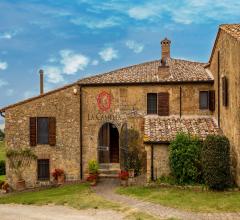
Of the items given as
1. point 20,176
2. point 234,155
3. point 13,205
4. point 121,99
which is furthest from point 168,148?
point 20,176

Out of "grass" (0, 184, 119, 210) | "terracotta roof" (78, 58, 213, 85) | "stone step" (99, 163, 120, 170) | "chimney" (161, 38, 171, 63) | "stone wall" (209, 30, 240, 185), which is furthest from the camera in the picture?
"chimney" (161, 38, 171, 63)

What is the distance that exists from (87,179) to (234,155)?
358 inches

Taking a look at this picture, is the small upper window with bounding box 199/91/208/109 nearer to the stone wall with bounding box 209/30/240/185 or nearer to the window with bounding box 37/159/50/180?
the stone wall with bounding box 209/30/240/185

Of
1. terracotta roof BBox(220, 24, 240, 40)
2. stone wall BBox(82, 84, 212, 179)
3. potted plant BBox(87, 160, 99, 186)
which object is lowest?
potted plant BBox(87, 160, 99, 186)

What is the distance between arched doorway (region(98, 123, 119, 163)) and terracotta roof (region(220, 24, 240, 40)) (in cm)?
1011

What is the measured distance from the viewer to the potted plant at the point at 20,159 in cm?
2388

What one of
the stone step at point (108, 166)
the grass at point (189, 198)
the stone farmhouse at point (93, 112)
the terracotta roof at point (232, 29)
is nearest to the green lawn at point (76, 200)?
the grass at point (189, 198)

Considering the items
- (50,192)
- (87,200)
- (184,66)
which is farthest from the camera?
(184,66)

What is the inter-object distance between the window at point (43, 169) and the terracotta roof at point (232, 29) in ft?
44.4

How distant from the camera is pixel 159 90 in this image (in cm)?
2356

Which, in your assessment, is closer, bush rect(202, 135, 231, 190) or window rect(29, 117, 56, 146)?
bush rect(202, 135, 231, 190)

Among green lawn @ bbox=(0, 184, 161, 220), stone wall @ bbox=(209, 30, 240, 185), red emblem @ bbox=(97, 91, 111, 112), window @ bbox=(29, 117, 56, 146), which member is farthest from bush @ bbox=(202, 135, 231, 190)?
window @ bbox=(29, 117, 56, 146)

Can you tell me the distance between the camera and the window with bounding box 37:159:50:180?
23.9 meters

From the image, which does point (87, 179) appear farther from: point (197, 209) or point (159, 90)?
point (197, 209)
